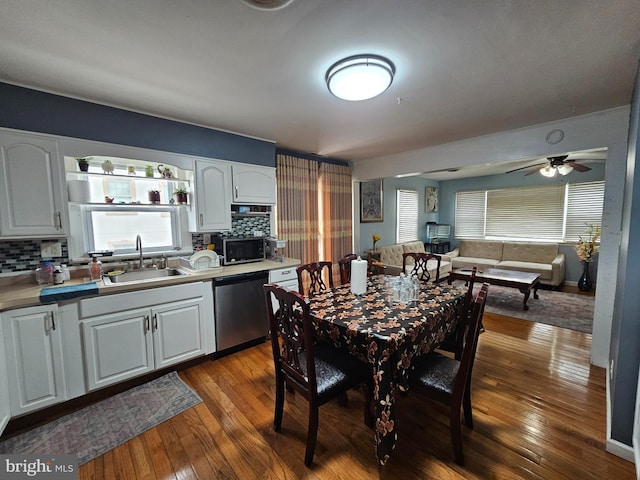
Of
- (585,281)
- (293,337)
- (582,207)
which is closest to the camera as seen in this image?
(293,337)

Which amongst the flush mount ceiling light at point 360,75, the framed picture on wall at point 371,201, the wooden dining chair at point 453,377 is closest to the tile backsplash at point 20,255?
the flush mount ceiling light at point 360,75

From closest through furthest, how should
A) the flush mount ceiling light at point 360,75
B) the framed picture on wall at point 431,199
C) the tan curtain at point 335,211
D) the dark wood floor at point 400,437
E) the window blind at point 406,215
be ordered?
the dark wood floor at point 400,437, the flush mount ceiling light at point 360,75, the tan curtain at point 335,211, the window blind at point 406,215, the framed picture on wall at point 431,199

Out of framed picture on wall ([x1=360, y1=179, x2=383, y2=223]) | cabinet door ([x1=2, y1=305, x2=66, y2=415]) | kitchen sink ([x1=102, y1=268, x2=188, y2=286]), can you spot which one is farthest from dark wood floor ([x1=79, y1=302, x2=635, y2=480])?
framed picture on wall ([x1=360, y1=179, x2=383, y2=223])

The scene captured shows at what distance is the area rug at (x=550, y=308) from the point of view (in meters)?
3.42

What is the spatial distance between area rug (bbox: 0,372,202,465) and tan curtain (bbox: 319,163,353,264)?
2.76m

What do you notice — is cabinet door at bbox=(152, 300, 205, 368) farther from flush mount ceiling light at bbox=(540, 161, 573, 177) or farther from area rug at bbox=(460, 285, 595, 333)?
flush mount ceiling light at bbox=(540, 161, 573, 177)

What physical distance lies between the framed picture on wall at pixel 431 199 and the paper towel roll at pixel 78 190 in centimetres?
636

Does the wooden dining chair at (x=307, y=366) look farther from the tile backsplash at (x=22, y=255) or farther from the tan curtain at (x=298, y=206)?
the tan curtain at (x=298, y=206)

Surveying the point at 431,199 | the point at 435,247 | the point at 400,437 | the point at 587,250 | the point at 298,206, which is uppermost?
the point at 431,199

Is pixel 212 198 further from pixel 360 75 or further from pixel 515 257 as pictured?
pixel 515 257

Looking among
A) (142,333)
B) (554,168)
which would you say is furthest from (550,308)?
(142,333)

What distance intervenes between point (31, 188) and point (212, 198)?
4.46 ft

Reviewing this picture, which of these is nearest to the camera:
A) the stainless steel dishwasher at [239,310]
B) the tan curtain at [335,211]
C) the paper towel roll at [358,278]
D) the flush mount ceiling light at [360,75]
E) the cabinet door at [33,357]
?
the flush mount ceiling light at [360,75]

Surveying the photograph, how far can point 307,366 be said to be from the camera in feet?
4.60
